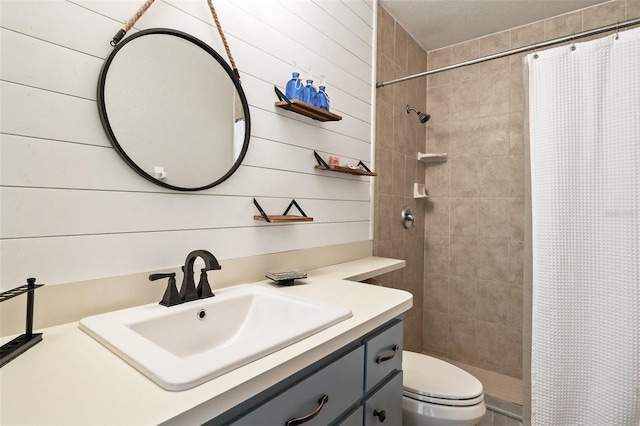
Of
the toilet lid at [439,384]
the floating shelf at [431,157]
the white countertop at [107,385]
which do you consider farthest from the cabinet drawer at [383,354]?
the floating shelf at [431,157]

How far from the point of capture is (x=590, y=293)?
1320 mm

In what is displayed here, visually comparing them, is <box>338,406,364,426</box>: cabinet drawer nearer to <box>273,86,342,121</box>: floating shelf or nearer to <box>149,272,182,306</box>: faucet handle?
<box>149,272,182,306</box>: faucet handle

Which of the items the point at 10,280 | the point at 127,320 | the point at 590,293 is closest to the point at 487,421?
the point at 590,293

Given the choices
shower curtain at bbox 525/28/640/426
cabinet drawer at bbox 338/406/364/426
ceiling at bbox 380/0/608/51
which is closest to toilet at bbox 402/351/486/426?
shower curtain at bbox 525/28/640/426

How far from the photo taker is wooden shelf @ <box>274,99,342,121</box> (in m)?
1.39

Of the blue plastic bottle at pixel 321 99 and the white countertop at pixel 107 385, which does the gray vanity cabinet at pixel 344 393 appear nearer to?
the white countertop at pixel 107 385

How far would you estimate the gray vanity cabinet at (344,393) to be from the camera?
2.14 ft

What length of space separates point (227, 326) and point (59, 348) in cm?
43

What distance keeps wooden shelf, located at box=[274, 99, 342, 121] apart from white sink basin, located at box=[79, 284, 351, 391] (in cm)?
77

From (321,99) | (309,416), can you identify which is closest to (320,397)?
(309,416)

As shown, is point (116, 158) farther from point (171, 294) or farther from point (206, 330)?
point (206, 330)

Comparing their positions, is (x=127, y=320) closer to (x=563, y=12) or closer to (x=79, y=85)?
(x=79, y=85)

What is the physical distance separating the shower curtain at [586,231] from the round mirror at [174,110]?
1.29 metres

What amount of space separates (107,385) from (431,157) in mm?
2547
